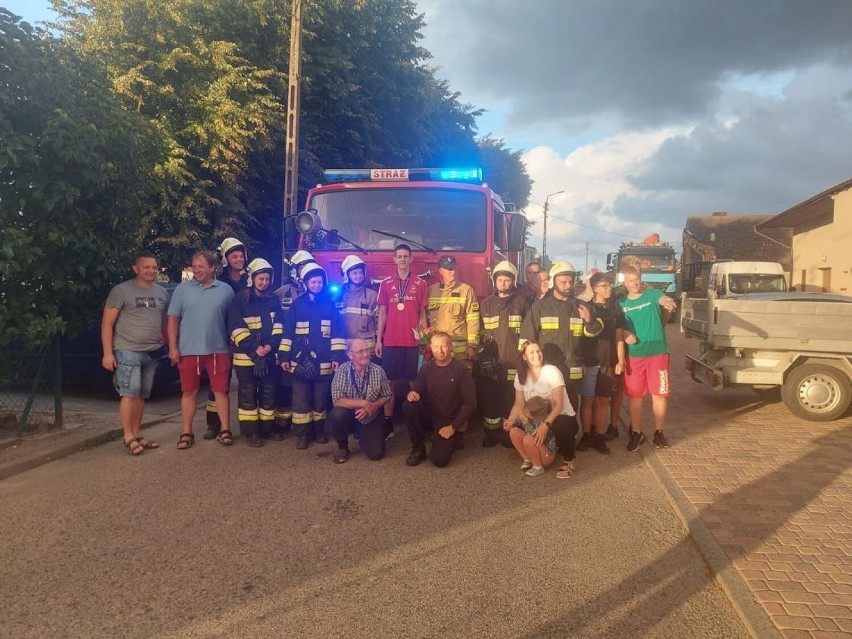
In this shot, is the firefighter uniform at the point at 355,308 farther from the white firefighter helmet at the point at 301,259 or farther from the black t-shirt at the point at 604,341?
the black t-shirt at the point at 604,341

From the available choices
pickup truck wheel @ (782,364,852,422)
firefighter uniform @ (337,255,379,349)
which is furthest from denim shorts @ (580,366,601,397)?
pickup truck wheel @ (782,364,852,422)

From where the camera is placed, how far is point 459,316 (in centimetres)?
638

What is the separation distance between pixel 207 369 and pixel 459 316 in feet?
8.37

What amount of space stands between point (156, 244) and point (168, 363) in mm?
5643

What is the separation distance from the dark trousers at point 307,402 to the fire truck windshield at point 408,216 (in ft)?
5.76

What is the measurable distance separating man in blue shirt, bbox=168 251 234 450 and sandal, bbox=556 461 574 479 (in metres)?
3.24

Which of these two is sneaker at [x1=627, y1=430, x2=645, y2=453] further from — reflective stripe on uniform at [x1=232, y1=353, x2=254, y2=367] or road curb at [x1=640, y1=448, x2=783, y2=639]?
reflective stripe on uniform at [x1=232, y1=353, x2=254, y2=367]

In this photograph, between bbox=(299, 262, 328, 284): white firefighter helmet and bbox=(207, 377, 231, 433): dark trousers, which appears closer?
bbox=(299, 262, 328, 284): white firefighter helmet

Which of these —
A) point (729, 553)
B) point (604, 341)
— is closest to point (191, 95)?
point (604, 341)

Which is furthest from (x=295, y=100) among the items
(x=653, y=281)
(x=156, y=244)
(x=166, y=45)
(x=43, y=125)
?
(x=653, y=281)

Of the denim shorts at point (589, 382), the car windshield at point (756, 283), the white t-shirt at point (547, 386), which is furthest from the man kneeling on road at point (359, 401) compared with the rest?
the car windshield at point (756, 283)

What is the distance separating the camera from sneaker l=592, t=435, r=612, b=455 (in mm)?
6270

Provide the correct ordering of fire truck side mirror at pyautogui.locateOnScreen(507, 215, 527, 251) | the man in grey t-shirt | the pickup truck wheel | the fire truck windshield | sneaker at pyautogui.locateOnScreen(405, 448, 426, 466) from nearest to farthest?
sneaker at pyautogui.locateOnScreen(405, 448, 426, 466) < the man in grey t-shirt < the fire truck windshield < the pickup truck wheel < fire truck side mirror at pyautogui.locateOnScreen(507, 215, 527, 251)

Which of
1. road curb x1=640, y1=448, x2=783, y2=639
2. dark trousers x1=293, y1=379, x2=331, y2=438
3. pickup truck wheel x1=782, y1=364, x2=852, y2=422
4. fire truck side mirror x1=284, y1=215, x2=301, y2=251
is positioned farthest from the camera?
fire truck side mirror x1=284, y1=215, x2=301, y2=251
